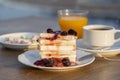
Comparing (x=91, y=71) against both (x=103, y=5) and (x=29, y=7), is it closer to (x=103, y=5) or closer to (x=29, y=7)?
(x=103, y=5)

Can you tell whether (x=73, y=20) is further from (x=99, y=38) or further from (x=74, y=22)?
(x=99, y=38)

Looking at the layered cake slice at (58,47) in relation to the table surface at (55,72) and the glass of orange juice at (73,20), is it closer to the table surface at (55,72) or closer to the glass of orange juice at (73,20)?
the table surface at (55,72)

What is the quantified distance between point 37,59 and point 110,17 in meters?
5.73

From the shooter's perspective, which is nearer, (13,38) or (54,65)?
(54,65)

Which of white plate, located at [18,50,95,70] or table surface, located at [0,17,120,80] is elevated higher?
white plate, located at [18,50,95,70]

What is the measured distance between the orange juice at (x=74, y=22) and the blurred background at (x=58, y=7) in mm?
4964

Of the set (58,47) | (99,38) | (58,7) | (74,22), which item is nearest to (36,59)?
(58,47)

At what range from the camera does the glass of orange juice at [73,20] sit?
5.12ft

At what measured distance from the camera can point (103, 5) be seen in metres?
7.50

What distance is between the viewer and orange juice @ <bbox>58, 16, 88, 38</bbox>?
1560 mm

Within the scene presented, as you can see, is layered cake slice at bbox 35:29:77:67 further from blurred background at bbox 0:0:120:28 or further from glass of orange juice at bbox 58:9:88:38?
blurred background at bbox 0:0:120:28

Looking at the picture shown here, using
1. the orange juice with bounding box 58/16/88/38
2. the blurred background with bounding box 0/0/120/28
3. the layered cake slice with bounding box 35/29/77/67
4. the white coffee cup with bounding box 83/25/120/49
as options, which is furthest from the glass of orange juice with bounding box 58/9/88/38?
the blurred background with bounding box 0/0/120/28

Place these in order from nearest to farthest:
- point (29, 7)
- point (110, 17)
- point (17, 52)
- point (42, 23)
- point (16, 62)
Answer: point (16, 62), point (17, 52), point (42, 23), point (110, 17), point (29, 7)

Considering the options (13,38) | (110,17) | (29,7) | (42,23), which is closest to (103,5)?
(110,17)
